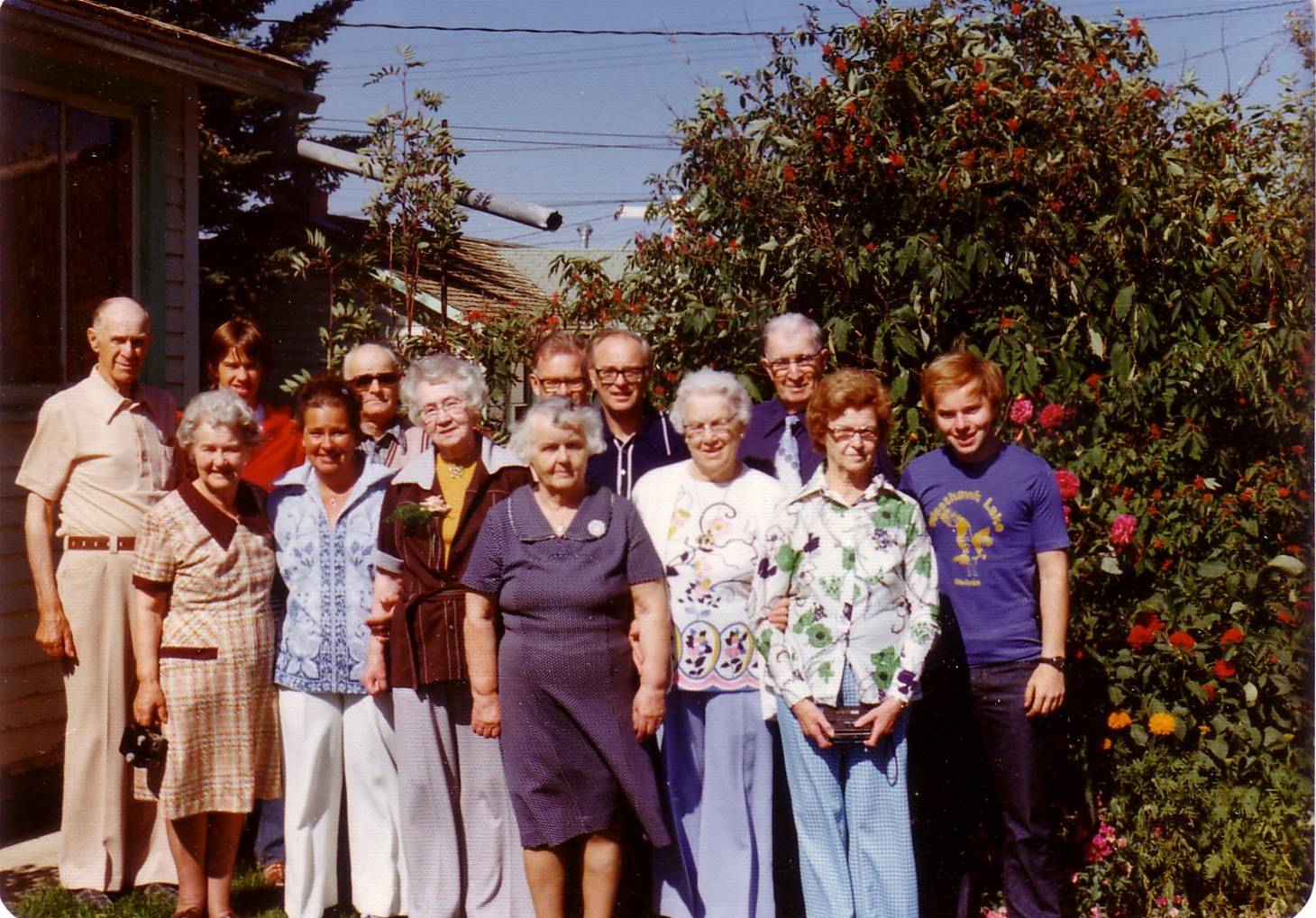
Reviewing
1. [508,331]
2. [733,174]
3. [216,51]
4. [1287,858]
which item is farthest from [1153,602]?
[216,51]

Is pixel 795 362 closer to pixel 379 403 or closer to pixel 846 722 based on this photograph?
pixel 846 722

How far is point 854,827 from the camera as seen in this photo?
3348 mm

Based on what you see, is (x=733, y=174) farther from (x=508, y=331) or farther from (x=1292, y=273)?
(x=1292, y=273)

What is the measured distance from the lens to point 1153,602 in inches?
153

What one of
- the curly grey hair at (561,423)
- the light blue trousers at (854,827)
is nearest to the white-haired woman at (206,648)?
the curly grey hair at (561,423)

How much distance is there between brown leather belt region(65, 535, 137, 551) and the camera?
4.11 metres

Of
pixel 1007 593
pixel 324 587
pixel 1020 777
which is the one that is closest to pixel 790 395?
pixel 1007 593

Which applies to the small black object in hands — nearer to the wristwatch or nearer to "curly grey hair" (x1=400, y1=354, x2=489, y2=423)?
the wristwatch

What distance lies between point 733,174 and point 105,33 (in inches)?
112

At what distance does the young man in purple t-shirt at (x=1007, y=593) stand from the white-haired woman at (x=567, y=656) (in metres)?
0.88

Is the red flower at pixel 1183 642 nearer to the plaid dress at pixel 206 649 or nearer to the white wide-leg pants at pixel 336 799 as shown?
the white wide-leg pants at pixel 336 799

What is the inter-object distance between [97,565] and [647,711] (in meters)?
2.05

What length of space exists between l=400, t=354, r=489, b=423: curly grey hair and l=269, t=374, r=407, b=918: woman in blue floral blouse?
0.23 meters

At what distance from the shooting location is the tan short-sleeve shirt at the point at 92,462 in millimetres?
4086
